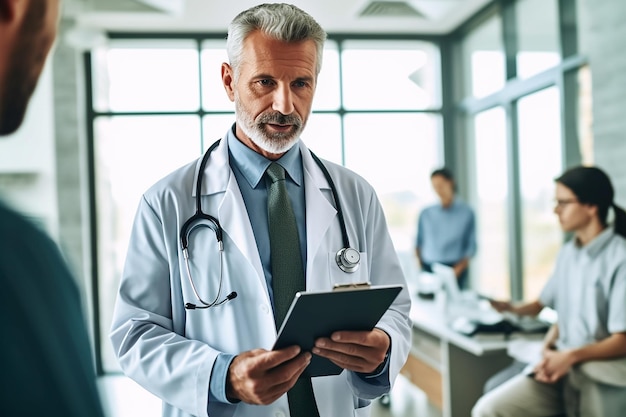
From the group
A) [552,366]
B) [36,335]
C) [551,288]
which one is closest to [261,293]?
[36,335]

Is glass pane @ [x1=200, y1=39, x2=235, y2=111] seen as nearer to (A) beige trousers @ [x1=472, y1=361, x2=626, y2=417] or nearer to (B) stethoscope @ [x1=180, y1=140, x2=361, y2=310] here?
(A) beige trousers @ [x1=472, y1=361, x2=626, y2=417]

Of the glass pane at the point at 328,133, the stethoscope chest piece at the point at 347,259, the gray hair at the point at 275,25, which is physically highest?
the glass pane at the point at 328,133

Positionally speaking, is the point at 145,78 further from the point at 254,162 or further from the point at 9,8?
the point at 9,8

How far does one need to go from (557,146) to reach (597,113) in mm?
701

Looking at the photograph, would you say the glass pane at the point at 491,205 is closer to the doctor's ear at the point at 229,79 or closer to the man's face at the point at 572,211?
the man's face at the point at 572,211

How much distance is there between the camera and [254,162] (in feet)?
4.17

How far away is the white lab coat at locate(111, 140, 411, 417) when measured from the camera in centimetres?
106

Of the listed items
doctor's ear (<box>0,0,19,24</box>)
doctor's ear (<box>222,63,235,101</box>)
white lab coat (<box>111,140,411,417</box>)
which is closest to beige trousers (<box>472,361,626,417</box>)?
white lab coat (<box>111,140,411,417</box>)

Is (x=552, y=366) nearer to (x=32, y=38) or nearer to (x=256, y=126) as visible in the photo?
(x=256, y=126)

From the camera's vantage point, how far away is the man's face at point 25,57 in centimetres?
31

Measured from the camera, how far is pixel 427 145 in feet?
18.0

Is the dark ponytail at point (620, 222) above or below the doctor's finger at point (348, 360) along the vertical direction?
above

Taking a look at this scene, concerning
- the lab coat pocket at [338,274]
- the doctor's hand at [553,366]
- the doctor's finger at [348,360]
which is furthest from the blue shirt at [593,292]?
the doctor's finger at [348,360]

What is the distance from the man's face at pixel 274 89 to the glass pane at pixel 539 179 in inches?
117
